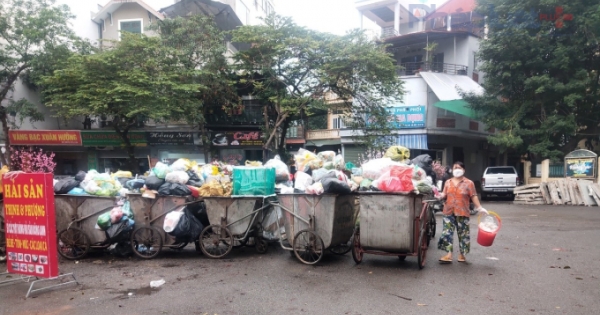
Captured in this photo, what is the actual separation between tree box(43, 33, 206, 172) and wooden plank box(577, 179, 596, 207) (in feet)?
54.1

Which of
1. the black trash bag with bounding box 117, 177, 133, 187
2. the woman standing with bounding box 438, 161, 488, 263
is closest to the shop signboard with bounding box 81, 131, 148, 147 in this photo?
the black trash bag with bounding box 117, 177, 133, 187

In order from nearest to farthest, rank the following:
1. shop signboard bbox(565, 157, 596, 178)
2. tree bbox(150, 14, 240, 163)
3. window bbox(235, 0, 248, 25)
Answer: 1. shop signboard bbox(565, 157, 596, 178)
2. tree bbox(150, 14, 240, 163)
3. window bbox(235, 0, 248, 25)

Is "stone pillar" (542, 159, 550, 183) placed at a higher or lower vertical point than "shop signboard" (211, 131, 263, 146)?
lower

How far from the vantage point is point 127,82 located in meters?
19.4

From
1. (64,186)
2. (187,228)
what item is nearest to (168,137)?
(64,186)

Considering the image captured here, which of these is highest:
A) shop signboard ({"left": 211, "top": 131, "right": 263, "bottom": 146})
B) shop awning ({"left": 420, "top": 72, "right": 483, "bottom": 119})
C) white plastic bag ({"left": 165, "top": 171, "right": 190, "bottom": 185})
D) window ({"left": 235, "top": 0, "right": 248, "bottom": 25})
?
window ({"left": 235, "top": 0, "right": 248, "bottom": 25})

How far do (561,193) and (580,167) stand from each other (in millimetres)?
1323

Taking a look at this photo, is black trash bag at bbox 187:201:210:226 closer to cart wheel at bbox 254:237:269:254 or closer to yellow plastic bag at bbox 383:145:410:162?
cart wheel at bbox 254:237:269:254

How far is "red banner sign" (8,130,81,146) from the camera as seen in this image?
2375 cm

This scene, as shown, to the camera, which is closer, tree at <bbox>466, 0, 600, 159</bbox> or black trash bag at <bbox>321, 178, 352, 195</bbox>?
black trash bag at <bbox>321, 178, 352, 195</bbox>

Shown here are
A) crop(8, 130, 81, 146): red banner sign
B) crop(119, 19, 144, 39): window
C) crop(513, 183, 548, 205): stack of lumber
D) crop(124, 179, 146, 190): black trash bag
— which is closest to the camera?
crop(124, 179, 146, 190): black trash bag

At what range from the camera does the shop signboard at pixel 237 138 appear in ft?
83.1

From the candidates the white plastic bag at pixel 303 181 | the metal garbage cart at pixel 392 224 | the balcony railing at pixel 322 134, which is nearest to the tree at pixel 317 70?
the balcony railing at pixel 322 134

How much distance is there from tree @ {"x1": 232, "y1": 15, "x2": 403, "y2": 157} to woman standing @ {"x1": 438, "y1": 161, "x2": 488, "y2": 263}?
1188 cm
